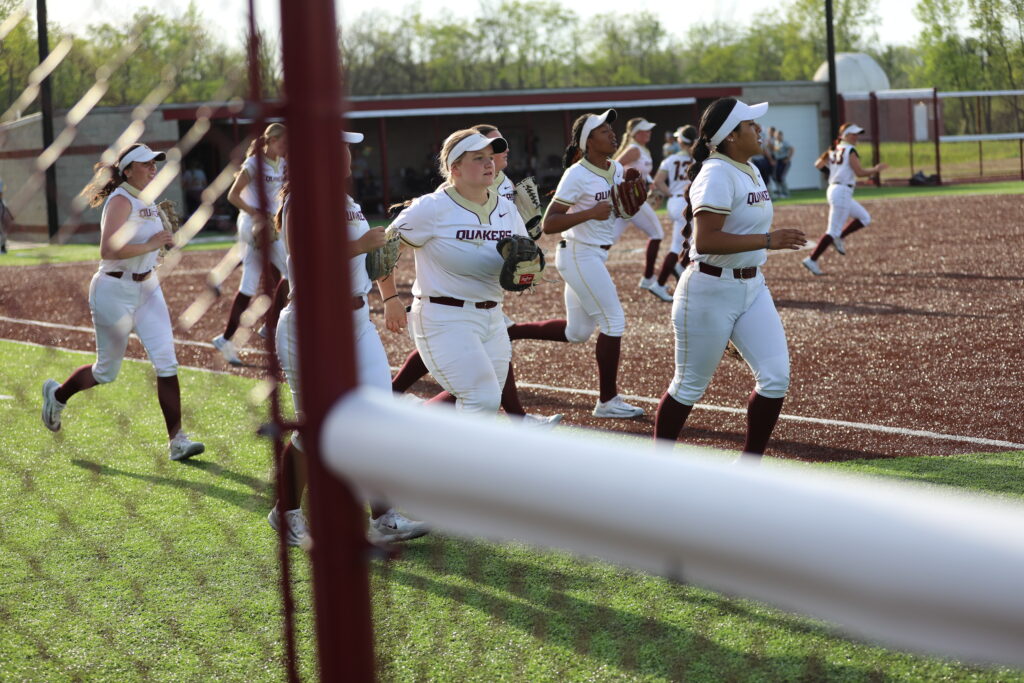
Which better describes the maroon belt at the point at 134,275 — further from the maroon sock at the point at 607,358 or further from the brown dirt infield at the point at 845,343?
the maroon sock at the point at 607,358

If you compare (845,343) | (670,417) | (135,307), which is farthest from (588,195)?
(845,343)

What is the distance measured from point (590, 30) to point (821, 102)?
1353 inches

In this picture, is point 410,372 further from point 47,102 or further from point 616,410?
point 47,102

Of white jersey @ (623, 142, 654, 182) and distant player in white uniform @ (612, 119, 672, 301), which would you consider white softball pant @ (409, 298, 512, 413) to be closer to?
distant player in white uniform @ (612, 119, 672, 301)

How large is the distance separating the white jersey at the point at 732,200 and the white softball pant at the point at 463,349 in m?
1.15

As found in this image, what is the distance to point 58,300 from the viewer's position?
701 inches

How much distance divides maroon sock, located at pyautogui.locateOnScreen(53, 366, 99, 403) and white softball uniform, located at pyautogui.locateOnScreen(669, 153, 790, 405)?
4061mm

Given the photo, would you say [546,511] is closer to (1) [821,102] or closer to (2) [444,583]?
(2) [444,583]

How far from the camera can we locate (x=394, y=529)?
586cm

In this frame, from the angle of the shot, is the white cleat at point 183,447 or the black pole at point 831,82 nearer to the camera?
the white cleat at point 183,447

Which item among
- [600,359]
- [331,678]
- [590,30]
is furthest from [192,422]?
[590,30]

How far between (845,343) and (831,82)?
33551 mm

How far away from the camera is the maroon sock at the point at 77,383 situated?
7.79 m

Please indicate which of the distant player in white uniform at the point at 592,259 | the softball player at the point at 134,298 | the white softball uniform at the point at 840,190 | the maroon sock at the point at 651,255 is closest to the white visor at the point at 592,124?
the distant player in white uniform at the point at 592,259
